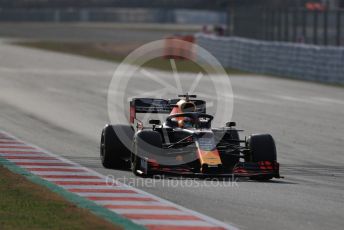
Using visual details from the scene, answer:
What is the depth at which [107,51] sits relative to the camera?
61875 mm

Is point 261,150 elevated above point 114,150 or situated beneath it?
elevated above

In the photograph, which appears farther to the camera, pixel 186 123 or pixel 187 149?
pixel 186 123

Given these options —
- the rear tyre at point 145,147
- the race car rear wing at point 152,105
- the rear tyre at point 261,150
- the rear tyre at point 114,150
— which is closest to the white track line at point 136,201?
the rear tyre at point 114,150

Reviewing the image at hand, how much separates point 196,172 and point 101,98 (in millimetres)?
16463

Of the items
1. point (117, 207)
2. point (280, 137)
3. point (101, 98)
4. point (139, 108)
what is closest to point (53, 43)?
point (101, 98)

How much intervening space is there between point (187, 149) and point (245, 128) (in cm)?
857

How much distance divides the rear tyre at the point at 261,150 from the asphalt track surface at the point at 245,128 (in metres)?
0.34

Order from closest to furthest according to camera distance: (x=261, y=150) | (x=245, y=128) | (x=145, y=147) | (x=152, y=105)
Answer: (x=145, y=147) < (x=261, y=150) < (x=152, y=105) < (x=245, y=128)

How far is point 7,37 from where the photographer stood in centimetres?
7694

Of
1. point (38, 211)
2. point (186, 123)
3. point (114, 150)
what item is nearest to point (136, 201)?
point (38, 211)

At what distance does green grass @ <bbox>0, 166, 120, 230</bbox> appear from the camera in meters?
10.6

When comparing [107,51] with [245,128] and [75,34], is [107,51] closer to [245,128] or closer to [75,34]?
[75,34]

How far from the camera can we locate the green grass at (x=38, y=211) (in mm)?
10570

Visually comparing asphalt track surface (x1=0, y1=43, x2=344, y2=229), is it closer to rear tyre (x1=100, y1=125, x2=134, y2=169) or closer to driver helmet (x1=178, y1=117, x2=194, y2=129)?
rear tyre (x1=100, y1=125, x2=134, y2=169)
